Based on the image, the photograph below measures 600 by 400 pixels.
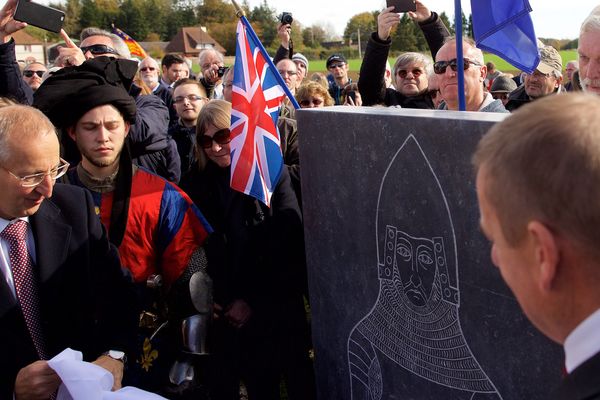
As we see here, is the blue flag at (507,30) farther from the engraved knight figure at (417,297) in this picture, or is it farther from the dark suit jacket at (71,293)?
the dark suit jacket at (71,293)

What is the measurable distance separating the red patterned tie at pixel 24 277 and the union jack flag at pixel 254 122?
3.64ft

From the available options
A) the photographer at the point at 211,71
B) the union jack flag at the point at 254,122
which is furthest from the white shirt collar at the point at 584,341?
the photographer at the point at 211,71

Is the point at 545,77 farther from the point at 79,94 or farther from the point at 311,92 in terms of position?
the point at 79,94

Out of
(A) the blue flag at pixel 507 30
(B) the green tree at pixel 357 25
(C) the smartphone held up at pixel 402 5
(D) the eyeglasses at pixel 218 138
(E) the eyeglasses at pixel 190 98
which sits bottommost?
(D) the eyeglasses at pixel 218 138

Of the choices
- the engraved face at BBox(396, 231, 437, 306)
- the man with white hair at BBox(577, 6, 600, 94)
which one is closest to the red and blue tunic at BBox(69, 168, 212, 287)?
the engraved face at BBox(396, 231, 437, 306)

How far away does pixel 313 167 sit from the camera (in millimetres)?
2531

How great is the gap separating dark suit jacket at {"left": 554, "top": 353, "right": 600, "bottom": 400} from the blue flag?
1.89 m

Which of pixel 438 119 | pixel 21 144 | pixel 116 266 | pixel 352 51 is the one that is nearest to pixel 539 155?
pixel 438 119

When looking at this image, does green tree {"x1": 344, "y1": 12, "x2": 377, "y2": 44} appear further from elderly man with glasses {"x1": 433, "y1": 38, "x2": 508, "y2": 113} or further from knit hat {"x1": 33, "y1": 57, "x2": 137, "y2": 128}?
knit hat {"x1": 33, "y1": 57, "x2": 137, "y2": 128}

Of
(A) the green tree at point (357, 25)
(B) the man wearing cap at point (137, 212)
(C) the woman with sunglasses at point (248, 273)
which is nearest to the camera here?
(B) the man wearing cap at point (137, 212)

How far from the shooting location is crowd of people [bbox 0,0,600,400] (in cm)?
205

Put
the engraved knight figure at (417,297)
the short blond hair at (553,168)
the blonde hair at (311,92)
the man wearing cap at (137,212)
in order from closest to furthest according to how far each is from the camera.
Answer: the short blond hair at (553,168) → the engraved knight figure at (417,297) → the man wearing cap at (137,212) → the blonde hair at (311,92)

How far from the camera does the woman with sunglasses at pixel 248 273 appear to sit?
3141mm

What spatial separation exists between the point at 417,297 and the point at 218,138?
1.57m
